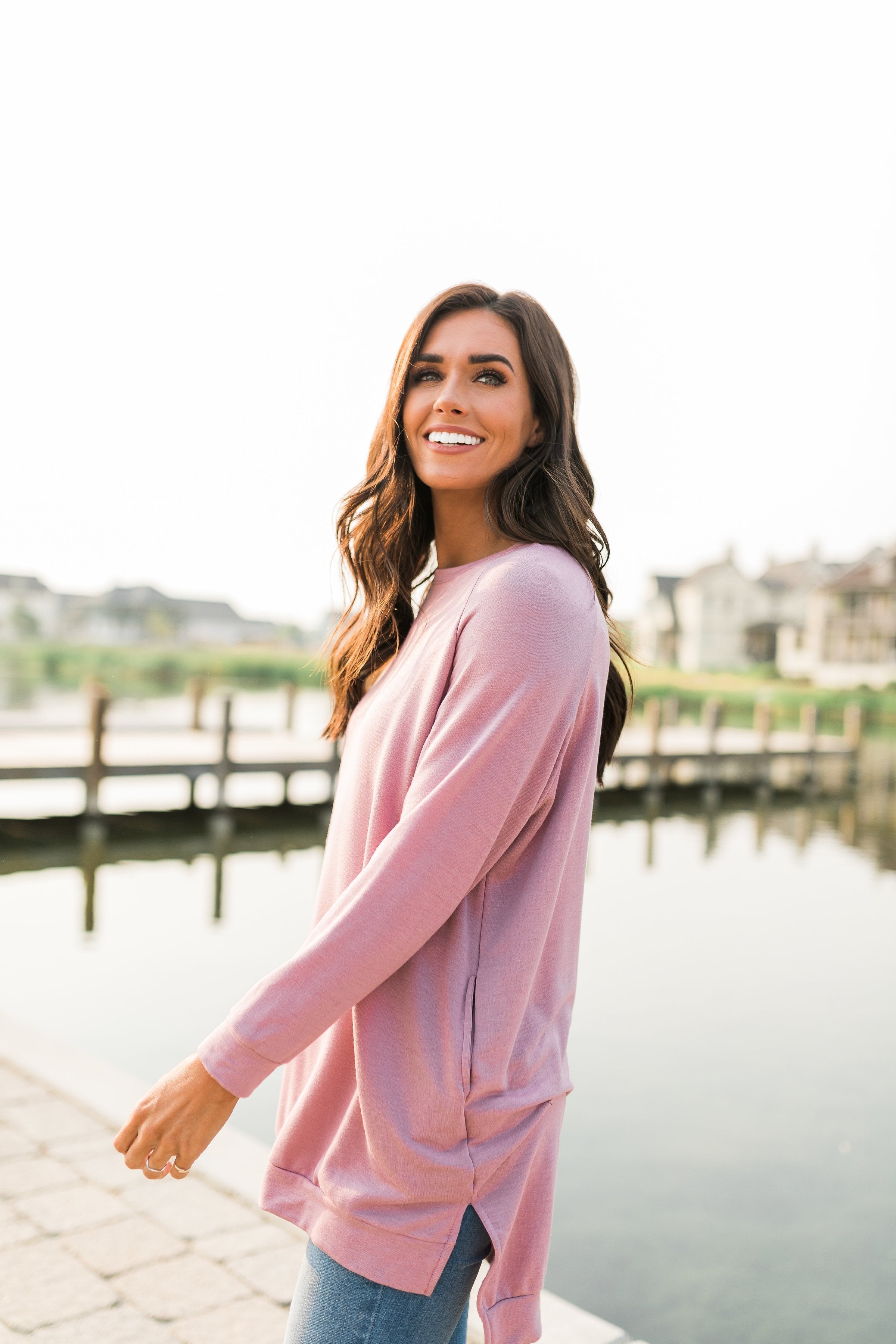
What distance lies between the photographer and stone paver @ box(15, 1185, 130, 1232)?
2980 mm

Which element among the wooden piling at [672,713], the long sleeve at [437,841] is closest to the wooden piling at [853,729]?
the wooden piling at [672,713]

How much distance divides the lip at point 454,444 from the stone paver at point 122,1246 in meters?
2.38

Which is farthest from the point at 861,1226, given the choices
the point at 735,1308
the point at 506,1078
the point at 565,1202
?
the point at 506,1078

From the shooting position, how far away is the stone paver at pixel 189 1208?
304 centimetres

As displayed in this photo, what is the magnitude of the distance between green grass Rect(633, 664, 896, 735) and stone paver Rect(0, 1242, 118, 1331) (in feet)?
104

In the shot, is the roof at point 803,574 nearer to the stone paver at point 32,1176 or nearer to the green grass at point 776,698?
the green grass at point 776,698

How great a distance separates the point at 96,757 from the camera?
12430 millimetres

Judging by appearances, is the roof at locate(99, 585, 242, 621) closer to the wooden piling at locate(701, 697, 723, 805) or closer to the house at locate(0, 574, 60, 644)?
the house at locate(0, 574, 60, 644)

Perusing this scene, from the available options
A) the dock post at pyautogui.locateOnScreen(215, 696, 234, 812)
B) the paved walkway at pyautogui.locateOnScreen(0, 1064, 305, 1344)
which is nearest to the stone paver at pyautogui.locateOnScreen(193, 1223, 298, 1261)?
the paved walkway at pyautogui.locateOnScreen(0, 1064, 305, 1344)

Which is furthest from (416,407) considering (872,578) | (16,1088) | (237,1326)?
(872,578)

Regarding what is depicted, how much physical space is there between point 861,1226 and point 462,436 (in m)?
4.62

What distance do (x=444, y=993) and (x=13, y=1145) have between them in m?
2.78

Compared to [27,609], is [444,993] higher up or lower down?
higher up

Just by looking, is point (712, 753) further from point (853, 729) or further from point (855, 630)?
point (855, 630)
